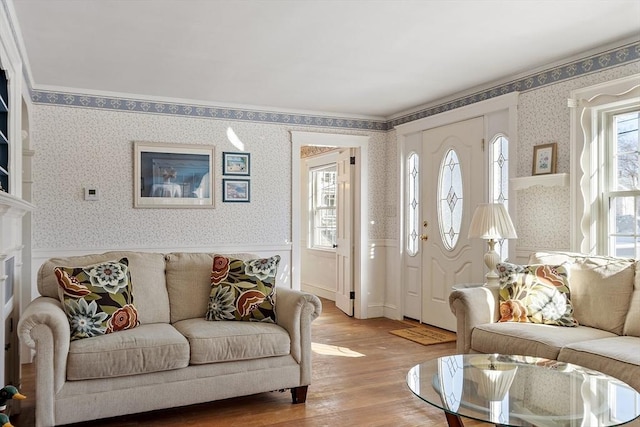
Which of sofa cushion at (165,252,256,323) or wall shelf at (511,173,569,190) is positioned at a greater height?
wall shelf at (511,173,569,190)

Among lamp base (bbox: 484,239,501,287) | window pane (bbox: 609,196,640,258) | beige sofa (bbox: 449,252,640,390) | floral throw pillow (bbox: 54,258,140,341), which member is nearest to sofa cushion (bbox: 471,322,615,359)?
beige sofa (bbox: 449,252,640,390)

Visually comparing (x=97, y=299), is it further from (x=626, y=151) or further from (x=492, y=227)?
(x=626, y=151)

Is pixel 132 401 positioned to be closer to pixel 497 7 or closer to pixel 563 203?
pixel 497 7

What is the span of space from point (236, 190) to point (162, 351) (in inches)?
108

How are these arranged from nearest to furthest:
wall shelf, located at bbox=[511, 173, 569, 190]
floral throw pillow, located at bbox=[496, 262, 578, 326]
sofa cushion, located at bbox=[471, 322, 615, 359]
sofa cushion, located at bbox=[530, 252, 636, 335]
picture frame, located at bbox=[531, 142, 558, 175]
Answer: sofa cushion, located at bbox=[471, 322, 615, 359], sofa cushion, located at bbox=[530, 252, 636, 335], floral throw pillow, located at bbox=[496, 262, 578, 326], wall shelf, located at bbox=[511, 173, 569, 190], picture frame, located at bbox=[531, 142, 558, 175]

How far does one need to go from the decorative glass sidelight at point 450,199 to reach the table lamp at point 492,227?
1084mm

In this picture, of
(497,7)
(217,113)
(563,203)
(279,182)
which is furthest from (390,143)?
(497,7)

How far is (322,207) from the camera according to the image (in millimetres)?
7500

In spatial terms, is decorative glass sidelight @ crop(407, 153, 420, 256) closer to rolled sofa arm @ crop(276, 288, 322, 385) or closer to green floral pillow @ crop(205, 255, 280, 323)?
green floral pillow @ crop(205, 255, 280, 323)

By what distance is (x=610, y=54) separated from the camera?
361 centimetres

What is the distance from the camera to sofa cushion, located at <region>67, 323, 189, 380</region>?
271 cm

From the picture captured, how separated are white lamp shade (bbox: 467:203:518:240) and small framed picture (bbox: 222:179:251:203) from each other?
8.24ft

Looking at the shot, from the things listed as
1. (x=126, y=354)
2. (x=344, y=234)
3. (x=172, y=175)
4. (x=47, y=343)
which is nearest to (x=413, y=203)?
(x=344, y=234)

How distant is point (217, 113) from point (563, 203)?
3406mm
